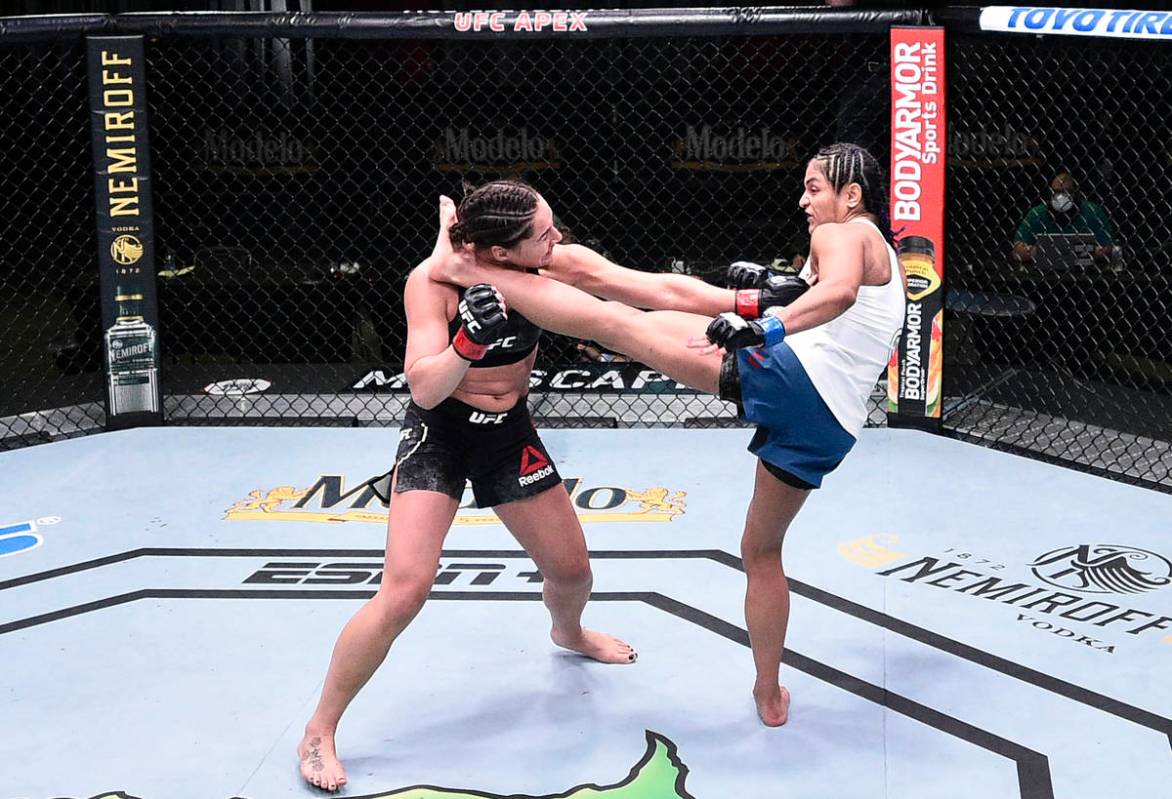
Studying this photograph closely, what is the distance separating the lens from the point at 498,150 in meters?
5.94

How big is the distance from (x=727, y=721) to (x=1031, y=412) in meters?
2.55

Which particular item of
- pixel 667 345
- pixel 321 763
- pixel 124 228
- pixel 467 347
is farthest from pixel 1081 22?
pixel 124 228

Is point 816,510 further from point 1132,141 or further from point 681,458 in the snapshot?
point 1132,141

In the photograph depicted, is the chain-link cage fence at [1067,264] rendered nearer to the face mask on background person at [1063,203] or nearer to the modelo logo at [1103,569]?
the face mask on background person at [1063,203]

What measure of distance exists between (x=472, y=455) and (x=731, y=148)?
3.56m

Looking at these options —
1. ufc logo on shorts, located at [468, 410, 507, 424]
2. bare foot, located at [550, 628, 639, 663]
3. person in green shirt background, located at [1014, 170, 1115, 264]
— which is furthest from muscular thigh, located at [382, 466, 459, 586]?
person in green shirt background, located at [1014, 170, 1115, 264]

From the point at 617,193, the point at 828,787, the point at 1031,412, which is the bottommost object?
the point at 828,787

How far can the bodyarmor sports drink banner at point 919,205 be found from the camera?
454cm

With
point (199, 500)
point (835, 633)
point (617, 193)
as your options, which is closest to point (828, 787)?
point (835, 633)

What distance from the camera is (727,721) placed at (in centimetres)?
277

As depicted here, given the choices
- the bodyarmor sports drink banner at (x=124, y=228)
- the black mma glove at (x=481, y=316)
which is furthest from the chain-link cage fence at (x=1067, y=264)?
the bodyarmor sports drink banner at (x=124, y=228)

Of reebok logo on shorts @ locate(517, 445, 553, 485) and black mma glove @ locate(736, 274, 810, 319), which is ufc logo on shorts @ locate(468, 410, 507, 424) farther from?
black mma glove @ locate(736, 274, 810, 319)

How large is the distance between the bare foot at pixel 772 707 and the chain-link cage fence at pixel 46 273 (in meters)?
3.14

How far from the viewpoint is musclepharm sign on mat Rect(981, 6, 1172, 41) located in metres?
3.85
